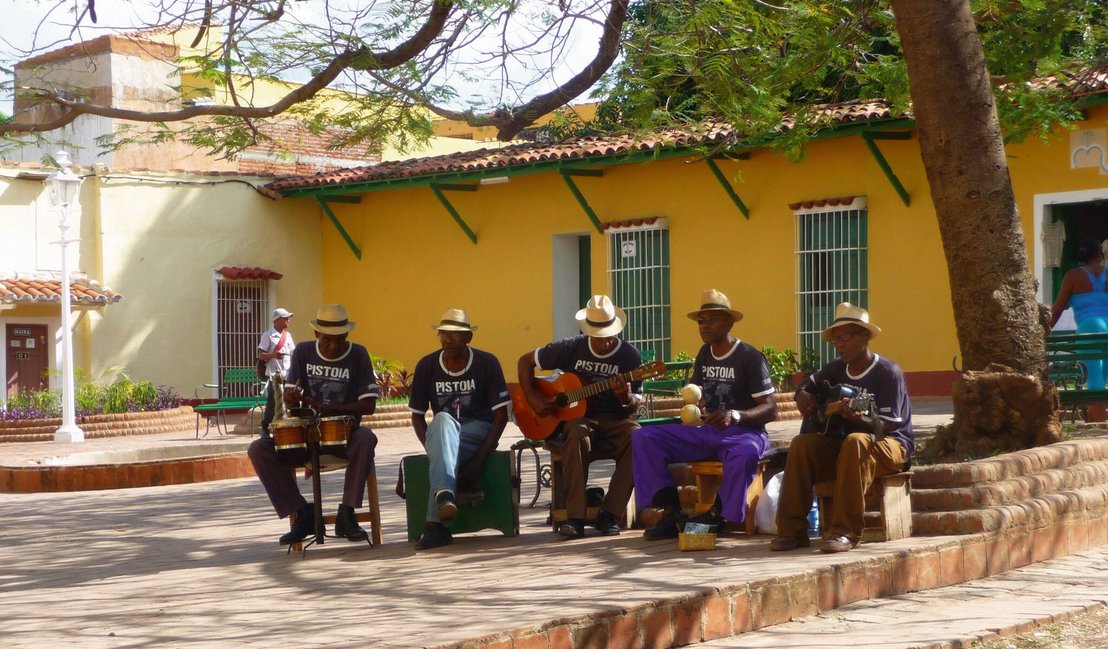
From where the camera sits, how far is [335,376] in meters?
8.28

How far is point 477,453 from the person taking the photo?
26.2 ft

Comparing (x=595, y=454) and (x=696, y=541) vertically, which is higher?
(x=595, y=454)

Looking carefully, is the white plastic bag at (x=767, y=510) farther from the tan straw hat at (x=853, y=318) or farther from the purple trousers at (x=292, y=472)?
the purple trousers at (x=292, y=472)

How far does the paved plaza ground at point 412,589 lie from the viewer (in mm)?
5480

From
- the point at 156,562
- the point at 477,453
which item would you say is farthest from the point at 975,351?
the point at 156,562

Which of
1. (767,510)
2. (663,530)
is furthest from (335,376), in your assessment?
(767,510)

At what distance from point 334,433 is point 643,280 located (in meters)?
12.9

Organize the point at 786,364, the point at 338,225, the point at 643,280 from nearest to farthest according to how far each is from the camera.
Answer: the point at 786,364, the point at 643,280, the point at 338,225

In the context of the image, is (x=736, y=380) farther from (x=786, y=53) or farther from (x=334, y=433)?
(x=786, y=53)

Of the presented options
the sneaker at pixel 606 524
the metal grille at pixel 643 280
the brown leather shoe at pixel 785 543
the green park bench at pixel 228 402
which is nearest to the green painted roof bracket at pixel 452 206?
the metal grille at pixel 643 280

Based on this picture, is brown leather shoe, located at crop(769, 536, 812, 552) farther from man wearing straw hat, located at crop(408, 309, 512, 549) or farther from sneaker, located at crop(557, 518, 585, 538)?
man wearing straw hat, located at crop(408, 309, 512, 549)

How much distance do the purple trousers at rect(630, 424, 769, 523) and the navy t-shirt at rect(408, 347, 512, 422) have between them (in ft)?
3.03

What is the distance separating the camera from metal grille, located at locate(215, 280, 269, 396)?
24.2 meters

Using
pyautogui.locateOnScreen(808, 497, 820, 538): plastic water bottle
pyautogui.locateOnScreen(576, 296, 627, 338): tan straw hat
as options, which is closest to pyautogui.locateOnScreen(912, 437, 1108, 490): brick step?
pyautogui.locateOnScreen(808, 497, 820, 538): plastic water bottle
